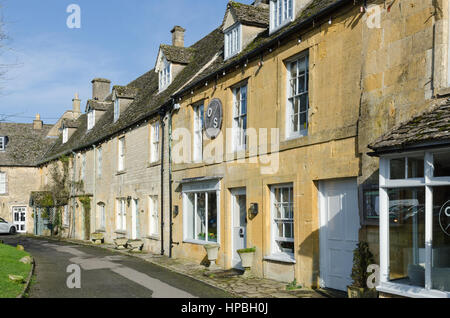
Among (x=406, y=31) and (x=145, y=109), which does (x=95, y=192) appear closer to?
(x=145, y=109)

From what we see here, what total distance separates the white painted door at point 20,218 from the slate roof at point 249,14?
33.3 metres

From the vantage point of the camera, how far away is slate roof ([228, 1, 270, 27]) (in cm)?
1529

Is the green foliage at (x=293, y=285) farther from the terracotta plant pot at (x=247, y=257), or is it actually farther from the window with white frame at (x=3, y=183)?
the window with white frame at (x=3, y=183)

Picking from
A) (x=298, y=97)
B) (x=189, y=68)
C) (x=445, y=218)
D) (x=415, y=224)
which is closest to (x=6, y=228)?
(x=189, y=68)

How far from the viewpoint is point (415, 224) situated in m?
8.24

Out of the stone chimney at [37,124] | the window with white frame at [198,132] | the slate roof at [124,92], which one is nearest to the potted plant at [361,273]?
the window with white frame at [198,132]

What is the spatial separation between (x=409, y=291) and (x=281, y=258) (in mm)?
4677

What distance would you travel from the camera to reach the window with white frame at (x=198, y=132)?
17.3 metres

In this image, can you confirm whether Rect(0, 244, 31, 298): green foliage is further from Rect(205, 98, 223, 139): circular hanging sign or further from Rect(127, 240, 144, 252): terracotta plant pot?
Rect(205, 98, 223, 139): circular hanging sign

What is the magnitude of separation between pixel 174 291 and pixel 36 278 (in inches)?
172

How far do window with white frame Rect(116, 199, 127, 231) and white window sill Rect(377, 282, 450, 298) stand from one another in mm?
18037
